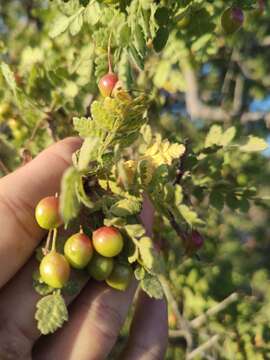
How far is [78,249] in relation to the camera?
152cm

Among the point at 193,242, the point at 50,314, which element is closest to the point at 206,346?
the point at 193,242

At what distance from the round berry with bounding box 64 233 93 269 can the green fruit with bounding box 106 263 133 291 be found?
113 mm

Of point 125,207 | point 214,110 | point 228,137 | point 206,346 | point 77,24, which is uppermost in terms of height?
point 77,24

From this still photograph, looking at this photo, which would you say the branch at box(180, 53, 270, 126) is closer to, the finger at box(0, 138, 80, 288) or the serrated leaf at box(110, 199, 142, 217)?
the finger at box(0, 138, 80, 288)

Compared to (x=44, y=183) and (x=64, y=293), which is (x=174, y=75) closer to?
(x=44, y=183)

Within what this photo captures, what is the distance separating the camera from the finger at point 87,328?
5.67 feet

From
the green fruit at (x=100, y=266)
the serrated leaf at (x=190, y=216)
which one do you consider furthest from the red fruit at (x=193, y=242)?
the green fruit at (x=100, y=266)

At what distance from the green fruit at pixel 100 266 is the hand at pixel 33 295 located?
5.8 inches

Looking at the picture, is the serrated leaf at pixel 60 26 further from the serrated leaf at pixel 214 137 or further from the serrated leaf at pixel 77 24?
the serrated leaf at pixel 214 137

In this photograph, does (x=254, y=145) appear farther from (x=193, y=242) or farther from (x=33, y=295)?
(x=33, y=295)

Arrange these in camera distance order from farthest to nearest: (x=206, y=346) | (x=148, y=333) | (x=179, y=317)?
(x=179, y=317), (x=206, y=346), (x=148, y=333)

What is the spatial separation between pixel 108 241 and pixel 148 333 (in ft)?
2.51

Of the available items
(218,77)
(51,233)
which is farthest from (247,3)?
(218,77)

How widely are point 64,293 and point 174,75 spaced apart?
1.71 meters
